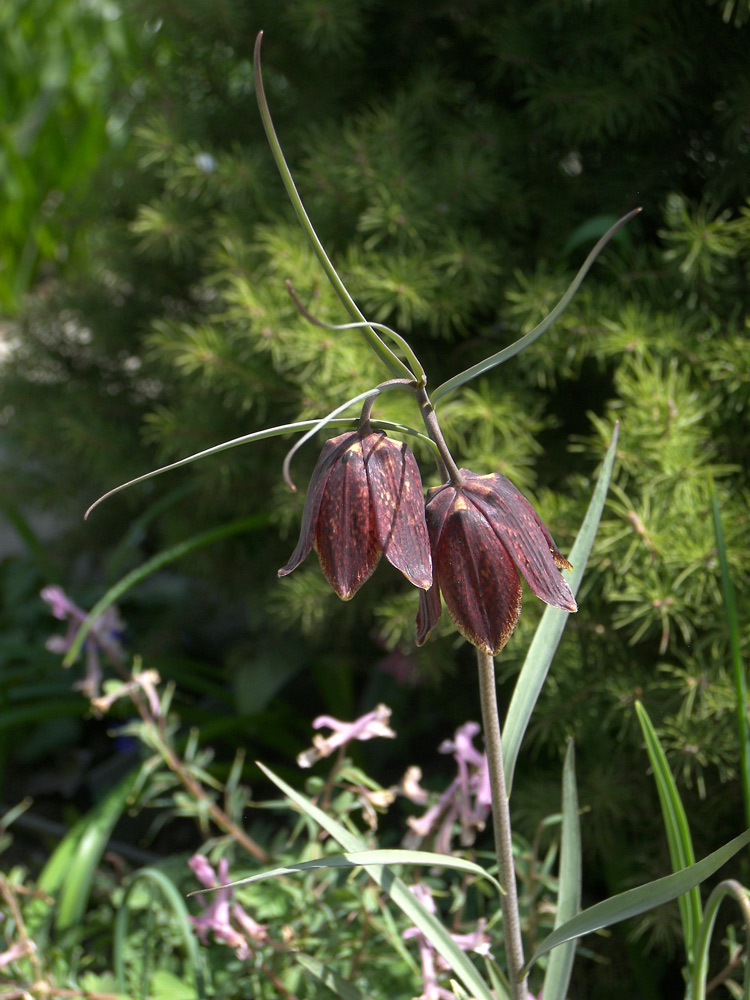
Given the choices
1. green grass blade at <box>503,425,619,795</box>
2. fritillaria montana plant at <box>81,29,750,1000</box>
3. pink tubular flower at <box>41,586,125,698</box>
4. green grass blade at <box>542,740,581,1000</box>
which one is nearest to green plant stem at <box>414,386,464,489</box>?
fritillaria montana plant at <box>81,29,750,1000</box>

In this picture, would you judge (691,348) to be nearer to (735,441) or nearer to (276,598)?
(735,441)

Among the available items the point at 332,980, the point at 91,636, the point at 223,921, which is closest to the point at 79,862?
the point at 91,636

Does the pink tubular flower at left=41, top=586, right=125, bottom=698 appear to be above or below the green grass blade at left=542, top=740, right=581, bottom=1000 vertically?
above

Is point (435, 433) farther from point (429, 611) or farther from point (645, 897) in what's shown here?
point (645, 897)

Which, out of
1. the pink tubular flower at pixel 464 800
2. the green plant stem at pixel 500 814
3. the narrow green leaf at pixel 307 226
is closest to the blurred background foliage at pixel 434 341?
the pink tubular flower at pixel 464 800

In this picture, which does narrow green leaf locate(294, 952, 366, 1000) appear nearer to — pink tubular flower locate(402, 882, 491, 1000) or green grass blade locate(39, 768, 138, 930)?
pink tubular flower locate(402, 882, 491, 1000)

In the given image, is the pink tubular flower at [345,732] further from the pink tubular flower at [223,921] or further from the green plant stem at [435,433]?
the green plant stem at [435,433]

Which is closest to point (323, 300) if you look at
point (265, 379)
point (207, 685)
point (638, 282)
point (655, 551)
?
point (265, 379)
